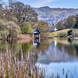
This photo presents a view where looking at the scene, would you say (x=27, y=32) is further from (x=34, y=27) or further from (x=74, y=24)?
(x=74, y=24)

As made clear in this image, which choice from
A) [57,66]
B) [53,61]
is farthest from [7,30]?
[57,66]

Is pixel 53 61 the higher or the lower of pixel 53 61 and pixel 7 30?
the lower

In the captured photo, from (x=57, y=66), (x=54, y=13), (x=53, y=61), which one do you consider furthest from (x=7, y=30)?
(x=54, y=13)

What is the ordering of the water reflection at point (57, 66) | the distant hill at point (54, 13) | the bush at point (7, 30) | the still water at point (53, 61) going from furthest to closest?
the distant hill at point (54, 13) < the bush at point (7, 30) < the still water at point (53, 61) < the water reflection at point (57, 66)

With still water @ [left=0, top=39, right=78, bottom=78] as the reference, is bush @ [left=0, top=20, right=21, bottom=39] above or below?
above

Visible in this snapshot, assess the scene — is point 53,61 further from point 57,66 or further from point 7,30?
point 7,30

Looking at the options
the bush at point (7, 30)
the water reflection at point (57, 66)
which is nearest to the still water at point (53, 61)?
the water reflection at point (57, 66)

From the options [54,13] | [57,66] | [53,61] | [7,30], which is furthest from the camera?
[54,13]

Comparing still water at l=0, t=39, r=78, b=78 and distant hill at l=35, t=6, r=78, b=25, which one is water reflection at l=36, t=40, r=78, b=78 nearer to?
still water at l=0, t=39, r=78, b=78

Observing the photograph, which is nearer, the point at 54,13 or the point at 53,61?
the point at 53,61

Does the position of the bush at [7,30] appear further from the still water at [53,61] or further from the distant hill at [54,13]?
the distant hill at [54,13]

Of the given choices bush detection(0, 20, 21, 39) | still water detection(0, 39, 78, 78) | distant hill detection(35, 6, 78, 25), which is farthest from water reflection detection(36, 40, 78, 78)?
distant hill detection(35, 6, 78, 25)

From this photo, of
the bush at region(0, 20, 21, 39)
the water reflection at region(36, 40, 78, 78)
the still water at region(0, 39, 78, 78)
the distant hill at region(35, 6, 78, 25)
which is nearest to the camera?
the water reflection at region(36, 40, 78, 78)

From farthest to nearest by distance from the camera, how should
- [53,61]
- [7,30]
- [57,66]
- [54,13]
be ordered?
[54,13]
[7,30]
[53,61]
[57,66]
